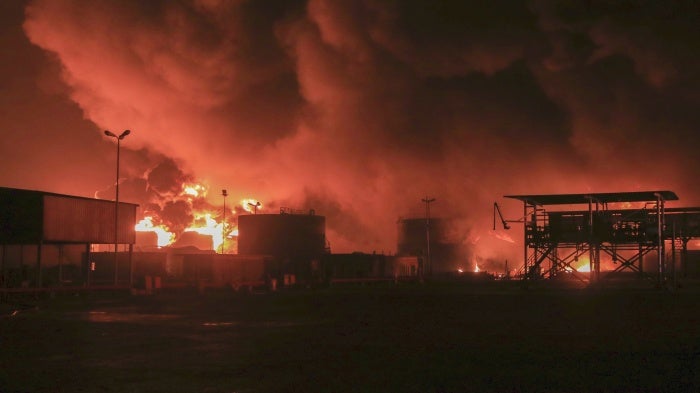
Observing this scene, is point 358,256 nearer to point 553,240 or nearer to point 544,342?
point 553,240

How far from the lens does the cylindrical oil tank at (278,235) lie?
294 feet

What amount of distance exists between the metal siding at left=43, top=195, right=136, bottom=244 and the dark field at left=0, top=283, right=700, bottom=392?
2034cm

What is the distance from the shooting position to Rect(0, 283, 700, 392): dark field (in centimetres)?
1342

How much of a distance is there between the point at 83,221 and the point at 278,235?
38824mm

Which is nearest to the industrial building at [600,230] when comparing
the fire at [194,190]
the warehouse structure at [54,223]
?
the warehouse structure at [54,223]

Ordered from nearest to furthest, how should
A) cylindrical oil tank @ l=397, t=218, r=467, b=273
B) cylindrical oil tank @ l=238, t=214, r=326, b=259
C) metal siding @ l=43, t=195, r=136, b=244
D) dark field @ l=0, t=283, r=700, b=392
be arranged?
1. dark field @ l=0, t=283, r=700, b=392
2. metal siding @ l=43, t=195, r=136, b=244
3. cylindrical oil tank @ l=238, t=214, r=326, b=259
4. cylindrical oil tank @ l=397, t=218, r=467, b=273

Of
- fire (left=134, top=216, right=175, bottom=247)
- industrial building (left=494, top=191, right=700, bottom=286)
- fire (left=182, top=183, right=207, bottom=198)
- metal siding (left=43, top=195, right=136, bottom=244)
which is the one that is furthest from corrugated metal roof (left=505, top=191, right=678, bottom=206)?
fire (left=134, top=216, right=175, bottom=247)

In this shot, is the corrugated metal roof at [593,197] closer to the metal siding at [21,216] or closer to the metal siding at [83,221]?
the metal siding at [83,221]

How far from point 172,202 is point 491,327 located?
8430cm

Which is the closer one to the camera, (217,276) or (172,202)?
(217,276)

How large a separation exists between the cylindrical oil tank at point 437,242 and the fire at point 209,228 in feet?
89.4

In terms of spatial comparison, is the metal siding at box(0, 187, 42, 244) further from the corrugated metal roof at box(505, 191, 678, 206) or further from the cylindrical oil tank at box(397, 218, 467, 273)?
the cylindrical oil tank at box(397, 218, 467, 273)

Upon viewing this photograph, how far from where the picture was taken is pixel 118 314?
31.4 metres

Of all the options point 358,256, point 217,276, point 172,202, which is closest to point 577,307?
point 217,276
